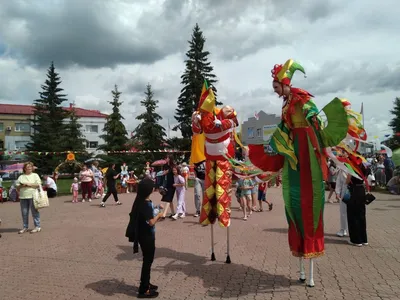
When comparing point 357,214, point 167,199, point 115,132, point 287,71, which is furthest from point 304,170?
point 115,132

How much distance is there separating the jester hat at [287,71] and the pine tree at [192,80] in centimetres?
2693

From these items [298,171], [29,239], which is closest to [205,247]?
[298,171]

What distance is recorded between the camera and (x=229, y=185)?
5.84m

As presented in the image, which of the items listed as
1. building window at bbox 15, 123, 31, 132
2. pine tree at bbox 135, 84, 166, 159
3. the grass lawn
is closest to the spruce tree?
pine tree at bbox 135, 84, 166, 159

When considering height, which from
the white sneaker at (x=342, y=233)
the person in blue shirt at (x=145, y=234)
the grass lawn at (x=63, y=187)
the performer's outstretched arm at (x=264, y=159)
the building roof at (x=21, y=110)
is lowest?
the white sneaker at (x=342, y=233)

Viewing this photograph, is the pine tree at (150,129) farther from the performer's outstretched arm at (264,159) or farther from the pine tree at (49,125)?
the performer's outstretched arm at (264,159)

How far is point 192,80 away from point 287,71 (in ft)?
90.1

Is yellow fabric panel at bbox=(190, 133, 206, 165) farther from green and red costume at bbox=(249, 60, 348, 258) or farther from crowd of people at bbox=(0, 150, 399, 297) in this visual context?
green and red costume at bbox=(249, 60, 348, 258)

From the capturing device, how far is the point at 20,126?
2036 inches

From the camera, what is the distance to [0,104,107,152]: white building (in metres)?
50.5

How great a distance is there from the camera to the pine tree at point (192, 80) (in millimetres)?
31745

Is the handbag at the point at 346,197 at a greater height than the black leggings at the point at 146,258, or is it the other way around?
the handbag at the point at 346,197

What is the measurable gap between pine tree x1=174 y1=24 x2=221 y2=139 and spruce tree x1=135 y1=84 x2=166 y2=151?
2.53 m

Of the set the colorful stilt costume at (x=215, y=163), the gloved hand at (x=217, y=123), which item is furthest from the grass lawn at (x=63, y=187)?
the gloved hand at (x=217, y=123)
